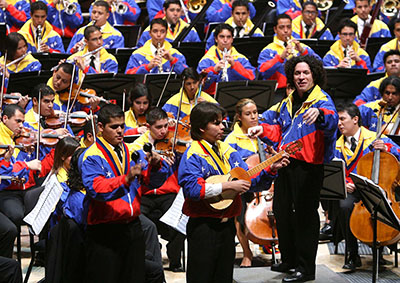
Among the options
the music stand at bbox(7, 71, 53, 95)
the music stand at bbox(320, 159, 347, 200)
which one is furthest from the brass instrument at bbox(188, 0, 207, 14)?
the music stand at bbox(320, 159, 347, 200)

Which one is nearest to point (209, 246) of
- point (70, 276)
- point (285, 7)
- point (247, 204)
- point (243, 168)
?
point (243, 168)

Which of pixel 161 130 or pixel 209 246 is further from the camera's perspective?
pixel 161 130

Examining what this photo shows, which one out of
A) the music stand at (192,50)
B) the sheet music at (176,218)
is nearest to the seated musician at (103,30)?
the music stand at (192,50)

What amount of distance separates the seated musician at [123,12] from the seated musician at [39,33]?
1.33 metres

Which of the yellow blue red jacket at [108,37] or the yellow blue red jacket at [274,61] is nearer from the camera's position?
the yellow blue red jacket at [274,61]

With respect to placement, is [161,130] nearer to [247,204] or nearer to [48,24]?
[247,204]

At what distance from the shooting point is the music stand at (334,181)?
218 inches

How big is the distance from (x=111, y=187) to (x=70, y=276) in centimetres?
90

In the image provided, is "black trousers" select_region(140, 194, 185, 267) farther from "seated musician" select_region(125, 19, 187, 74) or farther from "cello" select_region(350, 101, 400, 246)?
"seated musician" select_region(125, 19, 187, 74)

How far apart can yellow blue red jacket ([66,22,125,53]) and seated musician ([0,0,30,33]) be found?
109cm

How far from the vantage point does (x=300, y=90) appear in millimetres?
4824

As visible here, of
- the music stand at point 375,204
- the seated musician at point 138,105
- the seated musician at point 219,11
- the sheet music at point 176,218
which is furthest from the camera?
the seated musician at point 219,11

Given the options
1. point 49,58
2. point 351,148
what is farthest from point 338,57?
point 49,58

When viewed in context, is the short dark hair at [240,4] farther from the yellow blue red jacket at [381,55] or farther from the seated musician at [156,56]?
the yellow blue red jacket at [381,55]
